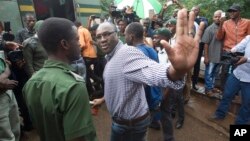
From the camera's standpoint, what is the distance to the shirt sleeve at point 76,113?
1535 mm

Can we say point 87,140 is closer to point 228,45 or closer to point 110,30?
point 110,30

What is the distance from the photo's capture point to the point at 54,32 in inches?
66.5

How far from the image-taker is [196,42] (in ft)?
5.39

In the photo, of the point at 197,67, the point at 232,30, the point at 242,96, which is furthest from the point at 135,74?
the point at 197,67

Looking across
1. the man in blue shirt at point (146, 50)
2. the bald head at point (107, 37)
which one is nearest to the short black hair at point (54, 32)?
the bald head at point (107, 37)

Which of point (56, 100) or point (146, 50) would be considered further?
point (146, 50)

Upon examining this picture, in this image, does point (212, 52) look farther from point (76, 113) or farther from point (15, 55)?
point (76, 113)

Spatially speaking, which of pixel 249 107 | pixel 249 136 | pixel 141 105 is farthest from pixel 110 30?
pixel 249 107

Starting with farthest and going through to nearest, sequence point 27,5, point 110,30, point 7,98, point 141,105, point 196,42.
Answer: point 27,5 → point 7,98 → point 110,30 → point 141,105 → point 196,42

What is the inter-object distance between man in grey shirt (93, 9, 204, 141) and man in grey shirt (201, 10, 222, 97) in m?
3.66

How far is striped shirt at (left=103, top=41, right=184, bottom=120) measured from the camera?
1.97 meters

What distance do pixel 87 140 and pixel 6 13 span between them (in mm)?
5018

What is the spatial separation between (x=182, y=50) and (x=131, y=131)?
1.22 m

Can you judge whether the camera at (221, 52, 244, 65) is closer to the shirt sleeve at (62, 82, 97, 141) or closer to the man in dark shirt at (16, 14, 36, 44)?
the shirt sleeve at (62, 82, 97, 141)
